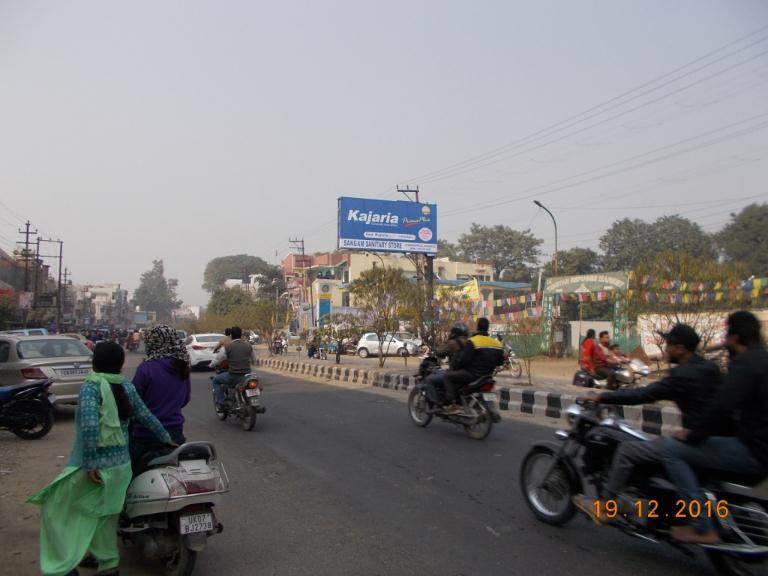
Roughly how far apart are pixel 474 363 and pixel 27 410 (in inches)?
261

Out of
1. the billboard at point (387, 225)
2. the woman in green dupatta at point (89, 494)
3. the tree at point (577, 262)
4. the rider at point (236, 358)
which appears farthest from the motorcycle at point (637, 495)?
the tree at point (577, 262)

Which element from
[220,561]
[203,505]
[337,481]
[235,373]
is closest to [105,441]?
[203,505]

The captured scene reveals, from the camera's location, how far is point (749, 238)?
160ft

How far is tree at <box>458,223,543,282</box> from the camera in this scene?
73.3m

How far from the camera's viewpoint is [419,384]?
32.0 ft

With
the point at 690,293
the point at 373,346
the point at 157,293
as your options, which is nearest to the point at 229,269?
the point at 157,293

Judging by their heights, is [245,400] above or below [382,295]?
below

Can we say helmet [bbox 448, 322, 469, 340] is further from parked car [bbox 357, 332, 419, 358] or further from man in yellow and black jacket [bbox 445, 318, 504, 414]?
parked car [bbox 357, 332, 419, 358]

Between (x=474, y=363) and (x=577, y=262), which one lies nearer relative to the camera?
(x=474, y=363)

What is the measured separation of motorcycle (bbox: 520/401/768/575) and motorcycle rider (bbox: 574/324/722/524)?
3.5 inches

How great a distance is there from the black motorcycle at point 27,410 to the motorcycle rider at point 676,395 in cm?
797

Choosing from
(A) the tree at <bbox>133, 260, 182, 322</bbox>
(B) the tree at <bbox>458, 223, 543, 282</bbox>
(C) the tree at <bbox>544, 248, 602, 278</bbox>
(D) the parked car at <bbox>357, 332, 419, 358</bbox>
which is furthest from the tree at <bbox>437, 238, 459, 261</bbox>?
(A) the tree at <bbox>133, 260, 182, 322</bbox>

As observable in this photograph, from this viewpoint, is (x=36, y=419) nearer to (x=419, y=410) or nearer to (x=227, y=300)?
(x=419, y=410)

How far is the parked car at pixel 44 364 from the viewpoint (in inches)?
388
